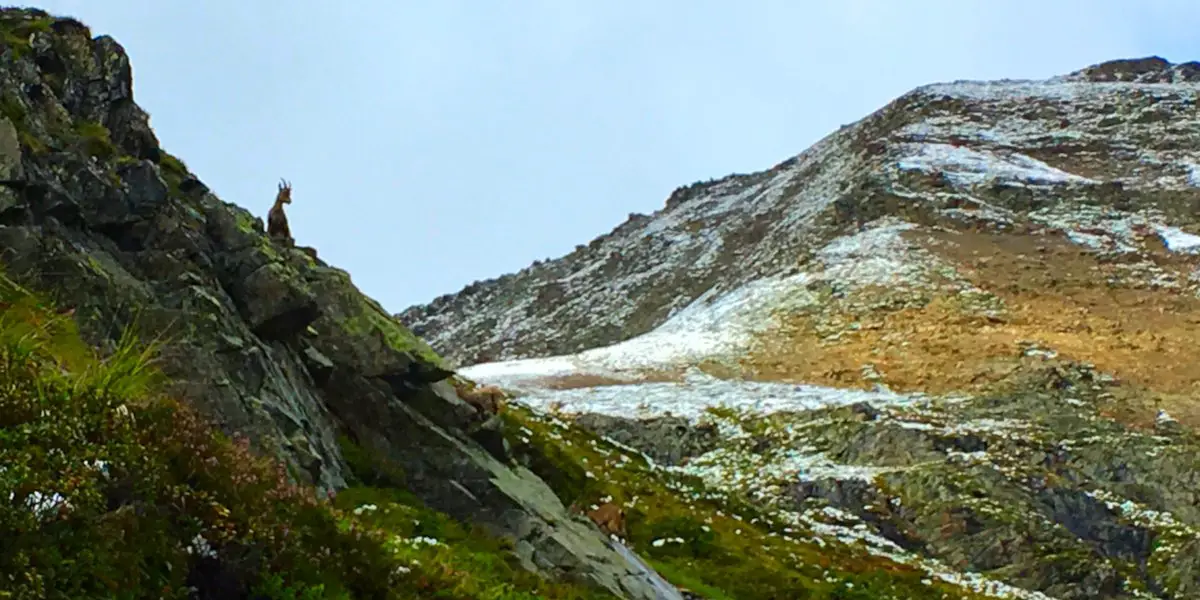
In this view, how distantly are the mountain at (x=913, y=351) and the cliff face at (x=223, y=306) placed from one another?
25.7 ft

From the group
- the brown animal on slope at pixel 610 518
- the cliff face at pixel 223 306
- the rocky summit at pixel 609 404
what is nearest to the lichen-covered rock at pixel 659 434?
the rocky summit at pixel 609 404

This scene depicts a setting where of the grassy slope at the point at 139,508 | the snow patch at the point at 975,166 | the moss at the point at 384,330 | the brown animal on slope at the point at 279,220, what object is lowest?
the grassy slope at the point at 139,508

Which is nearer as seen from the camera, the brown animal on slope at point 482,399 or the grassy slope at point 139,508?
the grassy slope at point 139,508

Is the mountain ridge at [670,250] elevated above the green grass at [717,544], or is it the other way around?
the mountain ridge at [670,250]

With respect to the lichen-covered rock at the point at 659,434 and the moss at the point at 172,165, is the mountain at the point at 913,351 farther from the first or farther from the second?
the moss at the point at 172,165

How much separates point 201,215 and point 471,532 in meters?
7.60

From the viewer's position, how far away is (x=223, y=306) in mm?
13914

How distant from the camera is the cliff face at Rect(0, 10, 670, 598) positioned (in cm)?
1232

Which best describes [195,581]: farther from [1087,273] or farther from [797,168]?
[797,168]

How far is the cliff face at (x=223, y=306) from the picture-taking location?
12.3 meters

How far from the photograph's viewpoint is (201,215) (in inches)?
648

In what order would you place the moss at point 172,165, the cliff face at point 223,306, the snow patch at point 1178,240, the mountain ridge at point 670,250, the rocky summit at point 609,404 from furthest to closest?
the mountain ridge at point 670,250, the snow patch at point 1178,240, the moss at point 172,165, the cliff face at point 223,306, the rocky summit at point 609,404

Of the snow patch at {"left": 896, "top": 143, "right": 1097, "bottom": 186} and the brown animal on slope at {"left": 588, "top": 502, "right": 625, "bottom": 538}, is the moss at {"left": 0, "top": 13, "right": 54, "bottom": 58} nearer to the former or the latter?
the brown animal on slope at {"left": 588, "top": 502, "right": 625, "bottom": 538}

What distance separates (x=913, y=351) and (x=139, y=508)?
182 feet
